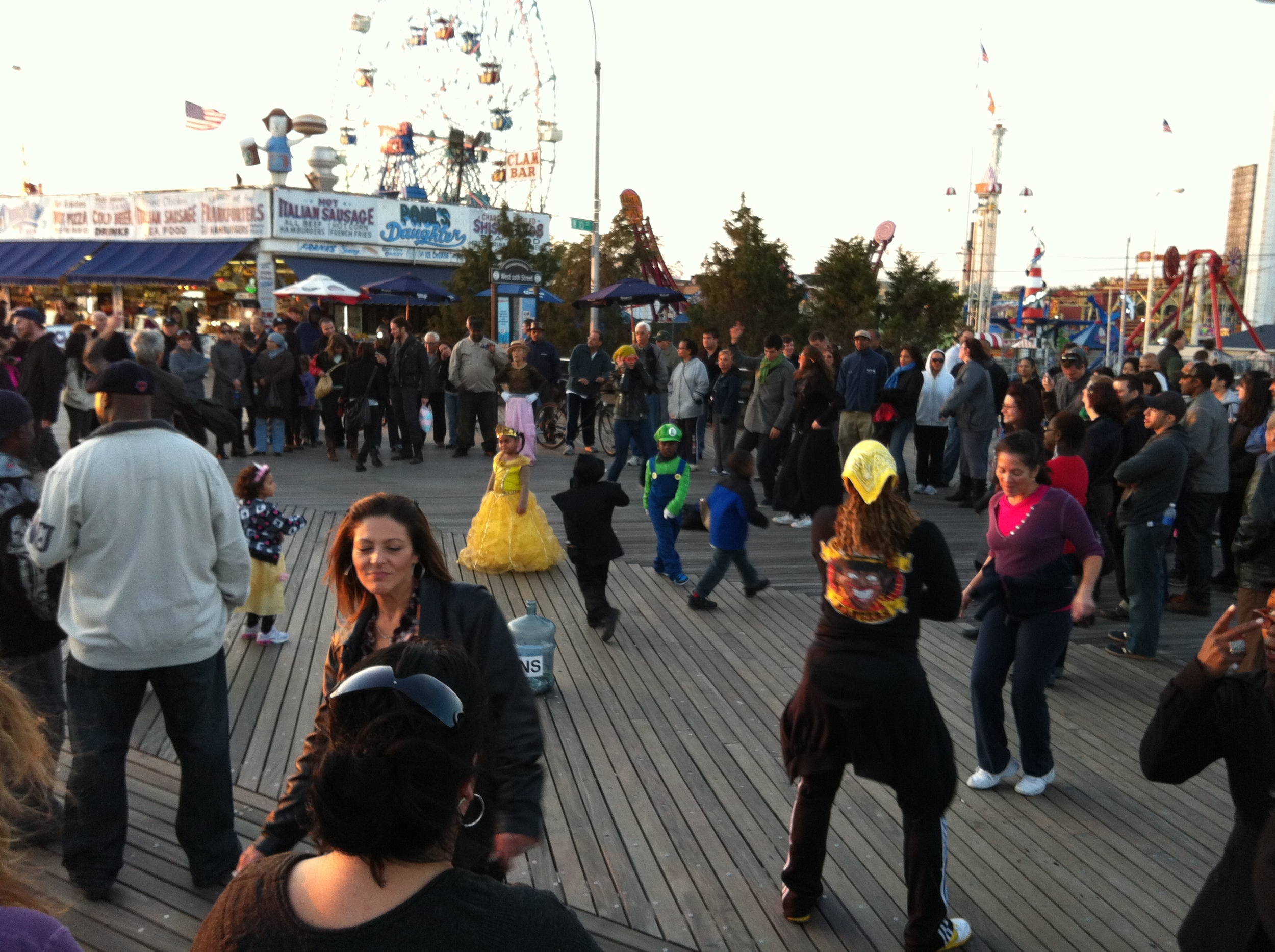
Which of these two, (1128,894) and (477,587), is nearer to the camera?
(477,587)

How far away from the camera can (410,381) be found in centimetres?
1373

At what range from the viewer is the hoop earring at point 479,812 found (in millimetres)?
1612

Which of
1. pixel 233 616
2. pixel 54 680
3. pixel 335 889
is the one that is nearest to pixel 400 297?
pixel 233 616

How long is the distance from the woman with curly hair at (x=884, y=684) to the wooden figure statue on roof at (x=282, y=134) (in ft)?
101

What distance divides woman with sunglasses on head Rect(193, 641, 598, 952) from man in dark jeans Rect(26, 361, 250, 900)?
2.12 meters

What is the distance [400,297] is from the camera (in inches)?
1188

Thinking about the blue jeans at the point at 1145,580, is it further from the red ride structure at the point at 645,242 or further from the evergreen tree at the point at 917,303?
the red ride structure at the point at 645,242

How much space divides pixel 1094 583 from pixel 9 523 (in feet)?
13.4

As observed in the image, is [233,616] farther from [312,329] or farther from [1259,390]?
[312,329]

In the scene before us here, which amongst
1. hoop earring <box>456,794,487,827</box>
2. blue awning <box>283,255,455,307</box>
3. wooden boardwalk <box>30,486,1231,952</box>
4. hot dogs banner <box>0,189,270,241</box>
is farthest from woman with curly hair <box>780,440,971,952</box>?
hot dogs banner <box>0,189,270,241</box>

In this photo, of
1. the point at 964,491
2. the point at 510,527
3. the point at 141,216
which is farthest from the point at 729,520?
the point at 141,216

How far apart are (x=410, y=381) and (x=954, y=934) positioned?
1133cm

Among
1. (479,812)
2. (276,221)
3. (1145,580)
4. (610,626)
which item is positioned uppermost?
(276,221)

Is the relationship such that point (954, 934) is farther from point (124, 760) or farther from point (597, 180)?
point (597, 180)
